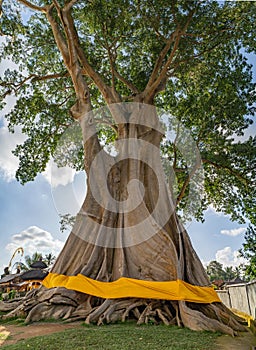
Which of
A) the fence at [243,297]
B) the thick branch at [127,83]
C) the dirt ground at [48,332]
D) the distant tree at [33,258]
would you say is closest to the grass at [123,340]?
the dirt ground at [48,332]

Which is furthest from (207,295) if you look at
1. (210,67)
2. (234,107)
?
(210,67)

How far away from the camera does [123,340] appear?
A: 165 inches

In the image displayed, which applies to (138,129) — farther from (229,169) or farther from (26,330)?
(26,330)

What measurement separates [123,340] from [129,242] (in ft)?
9.67

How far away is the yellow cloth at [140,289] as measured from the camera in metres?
5.98

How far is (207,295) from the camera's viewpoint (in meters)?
6.30

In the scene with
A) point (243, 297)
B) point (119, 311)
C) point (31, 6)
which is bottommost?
point (119, 311)

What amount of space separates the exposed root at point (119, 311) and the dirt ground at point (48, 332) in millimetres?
286

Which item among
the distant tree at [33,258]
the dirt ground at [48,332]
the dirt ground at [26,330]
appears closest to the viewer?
the dirt ground at [48,332]

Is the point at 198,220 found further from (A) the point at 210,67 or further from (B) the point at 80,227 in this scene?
(B) the point at 80,227

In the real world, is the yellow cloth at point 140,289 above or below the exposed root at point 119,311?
above

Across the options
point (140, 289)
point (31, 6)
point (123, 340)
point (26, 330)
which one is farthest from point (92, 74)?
point (123, 340)

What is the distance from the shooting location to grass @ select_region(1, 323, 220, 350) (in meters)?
3.89

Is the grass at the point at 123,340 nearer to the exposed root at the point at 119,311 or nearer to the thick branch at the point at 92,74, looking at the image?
the exposed root at the point at 119,311
